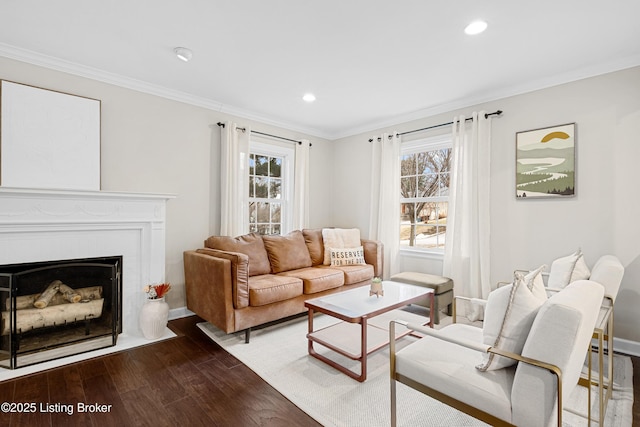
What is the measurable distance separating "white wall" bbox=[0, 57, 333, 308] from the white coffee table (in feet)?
6.07

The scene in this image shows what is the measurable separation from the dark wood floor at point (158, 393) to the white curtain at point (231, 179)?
1605 mm

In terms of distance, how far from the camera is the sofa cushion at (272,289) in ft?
9.53

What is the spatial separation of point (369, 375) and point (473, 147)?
9.05 feet

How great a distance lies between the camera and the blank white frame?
2596 millimetres

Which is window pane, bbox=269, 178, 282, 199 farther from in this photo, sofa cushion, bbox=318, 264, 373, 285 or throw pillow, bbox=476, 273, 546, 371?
throw pillow, bbox=476, 273, 546, 371

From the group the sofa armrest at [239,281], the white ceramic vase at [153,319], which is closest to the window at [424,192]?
the sofa armrest at [239,281]

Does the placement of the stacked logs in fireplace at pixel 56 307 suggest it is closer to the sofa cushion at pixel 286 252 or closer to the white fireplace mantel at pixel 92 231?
the white fireplace mantel at pixel 92 231

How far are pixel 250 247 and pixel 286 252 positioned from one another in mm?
481

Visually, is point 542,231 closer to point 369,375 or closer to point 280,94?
point 369,375

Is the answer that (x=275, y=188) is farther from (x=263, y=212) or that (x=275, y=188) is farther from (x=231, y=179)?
(x=231, y=179)

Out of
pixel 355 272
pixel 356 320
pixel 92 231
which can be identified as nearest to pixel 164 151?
pixel 92 231

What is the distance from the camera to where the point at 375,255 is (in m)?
4.26

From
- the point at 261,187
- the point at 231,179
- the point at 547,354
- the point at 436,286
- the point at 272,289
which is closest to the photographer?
the point at 547,354

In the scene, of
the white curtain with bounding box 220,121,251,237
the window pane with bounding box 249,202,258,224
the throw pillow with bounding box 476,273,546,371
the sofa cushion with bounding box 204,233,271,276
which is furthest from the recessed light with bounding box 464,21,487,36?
the window pane with bounding box 249,202,258,224
